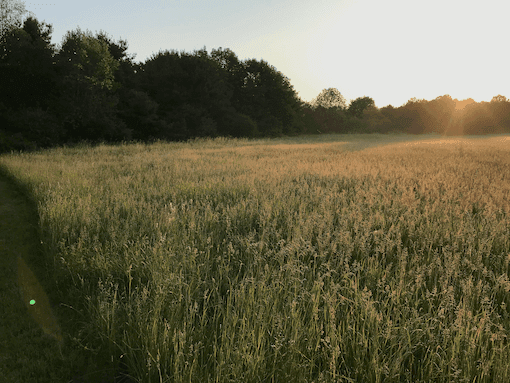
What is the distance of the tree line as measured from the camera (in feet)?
81.6

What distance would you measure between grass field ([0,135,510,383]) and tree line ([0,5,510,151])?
2122 cm

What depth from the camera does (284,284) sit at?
11.1 ft

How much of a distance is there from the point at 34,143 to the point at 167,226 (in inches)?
933

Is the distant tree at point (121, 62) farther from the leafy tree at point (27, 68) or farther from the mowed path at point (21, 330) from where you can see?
the mowed path at point (21, 330)

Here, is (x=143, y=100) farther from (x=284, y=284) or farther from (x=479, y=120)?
(x=479, y=120)

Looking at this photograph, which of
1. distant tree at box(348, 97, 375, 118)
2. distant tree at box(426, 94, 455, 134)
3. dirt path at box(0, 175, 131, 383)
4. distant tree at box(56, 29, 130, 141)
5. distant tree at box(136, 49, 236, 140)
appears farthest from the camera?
distant tree at box(348, 97, 375, 118)

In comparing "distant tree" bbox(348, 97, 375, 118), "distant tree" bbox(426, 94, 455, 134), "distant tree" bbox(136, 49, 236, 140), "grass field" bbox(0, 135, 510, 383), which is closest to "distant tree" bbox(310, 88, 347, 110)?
"distant tree" bbox(348, 97, 375, 118)

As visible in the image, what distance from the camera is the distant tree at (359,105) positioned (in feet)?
256

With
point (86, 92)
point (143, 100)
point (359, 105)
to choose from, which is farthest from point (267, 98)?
point (359, 105)

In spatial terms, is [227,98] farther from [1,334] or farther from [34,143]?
[1,334]

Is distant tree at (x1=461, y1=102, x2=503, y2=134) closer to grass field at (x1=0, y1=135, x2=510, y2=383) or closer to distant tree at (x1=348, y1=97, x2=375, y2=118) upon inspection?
distant tree at (x1=348, y1=97, x2=375, y2=118)

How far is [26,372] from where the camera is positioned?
2736 mm

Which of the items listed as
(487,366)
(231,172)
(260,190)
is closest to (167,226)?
(260,190)

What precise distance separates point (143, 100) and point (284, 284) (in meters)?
32.7
